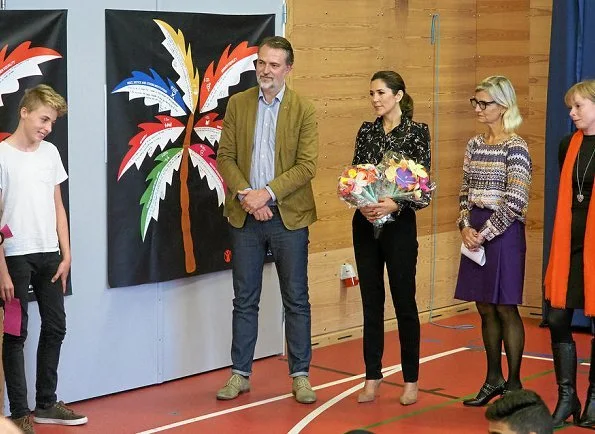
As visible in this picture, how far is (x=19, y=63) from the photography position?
488 cm

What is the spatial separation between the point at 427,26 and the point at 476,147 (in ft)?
8.00

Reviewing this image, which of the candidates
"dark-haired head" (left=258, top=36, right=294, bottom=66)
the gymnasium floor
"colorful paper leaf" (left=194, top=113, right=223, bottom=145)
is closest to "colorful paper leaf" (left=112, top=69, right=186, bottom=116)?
"colorful paper leaf" (left=194, top=113, right=223, bottom=145)

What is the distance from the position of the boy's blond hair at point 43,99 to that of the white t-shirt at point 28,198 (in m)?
0.21

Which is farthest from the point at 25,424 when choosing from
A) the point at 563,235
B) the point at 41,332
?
the point at 563,235

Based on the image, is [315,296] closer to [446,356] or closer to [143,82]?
[446,356]

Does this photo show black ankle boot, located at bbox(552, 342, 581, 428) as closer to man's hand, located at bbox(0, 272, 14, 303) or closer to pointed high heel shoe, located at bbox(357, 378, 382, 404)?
pointed high heel shoe, located at bbox(357, 378, 382, 404)

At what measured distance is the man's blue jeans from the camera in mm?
5422

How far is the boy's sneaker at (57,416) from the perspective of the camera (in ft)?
A: 16.3

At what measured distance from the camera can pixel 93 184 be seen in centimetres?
532

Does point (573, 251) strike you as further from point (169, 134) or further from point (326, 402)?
point (169, 134)

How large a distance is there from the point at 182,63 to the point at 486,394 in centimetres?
237

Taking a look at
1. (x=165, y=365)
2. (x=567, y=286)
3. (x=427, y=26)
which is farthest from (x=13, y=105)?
(x=427, y=26)

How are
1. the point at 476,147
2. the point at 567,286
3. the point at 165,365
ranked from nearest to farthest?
1. the point at 567,286
2. the point at 476,147
3. the point at 165,365

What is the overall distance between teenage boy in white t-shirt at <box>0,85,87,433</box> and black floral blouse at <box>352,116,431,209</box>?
1.51 meters
